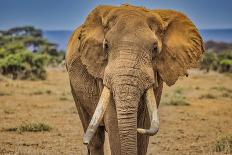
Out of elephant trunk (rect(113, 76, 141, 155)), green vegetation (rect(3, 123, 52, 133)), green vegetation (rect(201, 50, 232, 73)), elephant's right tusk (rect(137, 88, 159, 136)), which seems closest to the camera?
elephant's right tusk (rect(137, 88, 159, 136))

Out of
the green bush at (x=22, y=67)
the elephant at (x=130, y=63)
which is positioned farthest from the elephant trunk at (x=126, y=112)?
the green bush at (x=22, y=67)

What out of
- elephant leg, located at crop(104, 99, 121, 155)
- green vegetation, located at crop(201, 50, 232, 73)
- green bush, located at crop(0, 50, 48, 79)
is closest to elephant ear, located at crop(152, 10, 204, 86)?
elephant leg, located at crop(104, 99, 121, 155)

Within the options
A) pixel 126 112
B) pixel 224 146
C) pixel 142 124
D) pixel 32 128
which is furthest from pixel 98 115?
pixel 32 128

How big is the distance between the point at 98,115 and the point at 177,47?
1414 millimetres

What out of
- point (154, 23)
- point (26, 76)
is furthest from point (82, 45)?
point (26, 76)

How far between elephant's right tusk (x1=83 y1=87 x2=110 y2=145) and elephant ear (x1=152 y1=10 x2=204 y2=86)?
0.76m

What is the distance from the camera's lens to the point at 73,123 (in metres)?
14.8

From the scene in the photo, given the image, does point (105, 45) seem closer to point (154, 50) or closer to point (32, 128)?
point (154, 50)

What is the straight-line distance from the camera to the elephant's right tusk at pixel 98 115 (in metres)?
5.84

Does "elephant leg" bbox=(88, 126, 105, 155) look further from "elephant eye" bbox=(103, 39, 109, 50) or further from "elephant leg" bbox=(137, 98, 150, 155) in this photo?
"elephant eye" bbox=(103, 39, 109, 50)

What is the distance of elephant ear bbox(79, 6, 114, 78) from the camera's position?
672 centimetres

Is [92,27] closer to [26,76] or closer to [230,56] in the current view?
[26,76]

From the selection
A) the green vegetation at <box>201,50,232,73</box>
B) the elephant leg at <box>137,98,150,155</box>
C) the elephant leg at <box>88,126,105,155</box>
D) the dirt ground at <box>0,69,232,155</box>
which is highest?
the elephant leg at <box>137,98,150,155</box>

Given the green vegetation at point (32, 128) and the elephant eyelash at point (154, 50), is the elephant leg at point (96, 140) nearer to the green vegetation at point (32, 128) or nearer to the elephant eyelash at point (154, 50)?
the elephant eyelash at point (154, 50)
